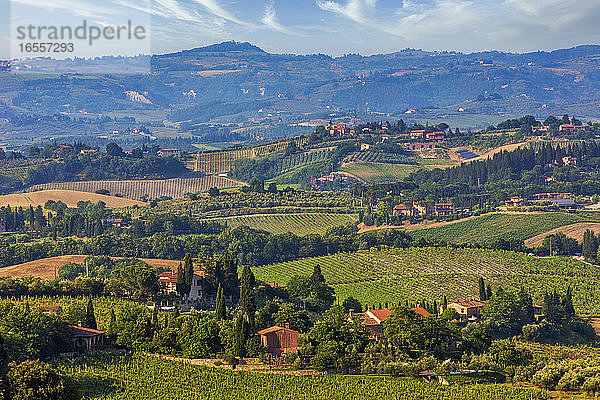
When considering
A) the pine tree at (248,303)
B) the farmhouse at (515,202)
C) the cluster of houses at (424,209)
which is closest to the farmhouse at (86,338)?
the pine tree at (248,303)

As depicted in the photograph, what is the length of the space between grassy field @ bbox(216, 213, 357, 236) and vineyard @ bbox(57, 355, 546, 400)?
83589mm

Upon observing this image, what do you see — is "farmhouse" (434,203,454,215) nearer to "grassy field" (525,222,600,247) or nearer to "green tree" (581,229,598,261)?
"grassy field" (525,222,600,247)

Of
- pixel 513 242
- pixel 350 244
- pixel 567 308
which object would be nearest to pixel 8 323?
pixel 567 308

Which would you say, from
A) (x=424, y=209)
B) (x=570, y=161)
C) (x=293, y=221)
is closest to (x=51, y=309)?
(x=293, y=221)

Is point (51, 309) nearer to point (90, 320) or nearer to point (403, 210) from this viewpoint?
point (90, 320)

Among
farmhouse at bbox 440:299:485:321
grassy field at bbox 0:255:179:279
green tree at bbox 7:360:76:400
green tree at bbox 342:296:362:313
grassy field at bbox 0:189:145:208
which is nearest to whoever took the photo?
green tree at bbox 7:360:76:400

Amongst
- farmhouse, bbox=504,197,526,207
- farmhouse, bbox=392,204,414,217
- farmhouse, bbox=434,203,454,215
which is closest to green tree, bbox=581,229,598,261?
farmhouse, bbox=434,203,454,215

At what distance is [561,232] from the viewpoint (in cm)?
12938

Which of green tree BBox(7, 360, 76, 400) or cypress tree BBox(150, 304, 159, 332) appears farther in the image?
cypress tree BBox(150, 304, 159, 332)

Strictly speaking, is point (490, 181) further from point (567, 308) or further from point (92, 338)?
point (92, 338)

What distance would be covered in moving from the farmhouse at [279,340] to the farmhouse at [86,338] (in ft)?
34.6

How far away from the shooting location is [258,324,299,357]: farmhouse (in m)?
58.3

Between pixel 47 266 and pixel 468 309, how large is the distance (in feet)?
157

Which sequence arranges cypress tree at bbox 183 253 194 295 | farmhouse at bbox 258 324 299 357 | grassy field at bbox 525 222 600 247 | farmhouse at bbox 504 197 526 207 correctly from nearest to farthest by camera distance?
farmhouse at bbox 258 324 299 357 → cypress tree at bbox 183 253 194 295 → grassy field at bbox 525 222 600 247 → farmhouse at bbox 504 197 526 207
